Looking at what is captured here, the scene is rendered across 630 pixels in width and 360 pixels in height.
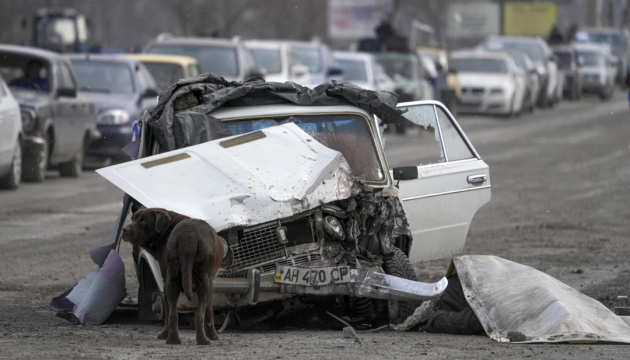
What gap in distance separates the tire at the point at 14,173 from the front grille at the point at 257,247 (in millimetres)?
9492

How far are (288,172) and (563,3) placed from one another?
265 feet

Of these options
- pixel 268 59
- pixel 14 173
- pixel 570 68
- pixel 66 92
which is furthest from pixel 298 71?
pixel 570 68

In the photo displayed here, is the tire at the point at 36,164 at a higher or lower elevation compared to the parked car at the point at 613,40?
higher

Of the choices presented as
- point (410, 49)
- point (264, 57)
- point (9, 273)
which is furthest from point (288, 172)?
point (410, 49)

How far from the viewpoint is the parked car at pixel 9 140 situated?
15773mm

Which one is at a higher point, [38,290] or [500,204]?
[38,290]

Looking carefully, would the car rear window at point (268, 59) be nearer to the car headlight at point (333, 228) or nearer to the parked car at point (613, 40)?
the car headlight at point (333, 228)

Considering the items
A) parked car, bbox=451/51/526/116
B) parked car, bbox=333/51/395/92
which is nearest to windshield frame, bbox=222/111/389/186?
parked car, bbox=333/51/395/92

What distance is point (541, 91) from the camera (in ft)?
140

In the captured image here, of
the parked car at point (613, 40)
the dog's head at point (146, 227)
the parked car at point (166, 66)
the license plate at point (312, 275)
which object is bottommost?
the parked car at point (613, 40)

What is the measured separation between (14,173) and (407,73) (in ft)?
61.9

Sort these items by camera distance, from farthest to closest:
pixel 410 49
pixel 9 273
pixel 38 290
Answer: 1. pixel 410 49
2. pixel 9 273
3. pixel 38 290

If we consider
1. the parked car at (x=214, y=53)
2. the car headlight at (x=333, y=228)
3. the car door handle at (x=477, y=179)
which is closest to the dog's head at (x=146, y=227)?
the car headlight at (x=333, y=228)

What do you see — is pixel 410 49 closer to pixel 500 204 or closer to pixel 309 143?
pixel 500 204
